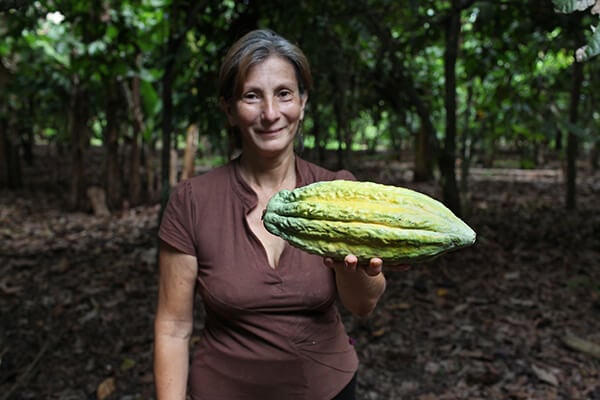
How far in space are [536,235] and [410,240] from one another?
13.9 ft

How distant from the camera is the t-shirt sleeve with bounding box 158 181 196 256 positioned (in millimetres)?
1294

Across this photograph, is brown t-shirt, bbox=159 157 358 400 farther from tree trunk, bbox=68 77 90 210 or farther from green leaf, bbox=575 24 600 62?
tree trunk, bbox=68 77 90 210

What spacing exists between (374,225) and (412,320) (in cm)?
238

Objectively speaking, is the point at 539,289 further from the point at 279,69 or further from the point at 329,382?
the point at 279,69

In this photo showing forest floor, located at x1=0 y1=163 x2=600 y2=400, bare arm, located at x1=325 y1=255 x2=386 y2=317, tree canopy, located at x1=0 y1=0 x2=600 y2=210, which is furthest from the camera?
tree canopy, located at x1=0 y1=0 x2=600 y2=210

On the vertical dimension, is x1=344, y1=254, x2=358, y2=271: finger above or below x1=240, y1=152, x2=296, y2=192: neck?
below

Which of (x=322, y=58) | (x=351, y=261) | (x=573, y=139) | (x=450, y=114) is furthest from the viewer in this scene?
(x=573, y=139)

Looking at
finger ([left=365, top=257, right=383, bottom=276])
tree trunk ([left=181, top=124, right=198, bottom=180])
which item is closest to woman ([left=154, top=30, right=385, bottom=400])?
finger ([left=365, top=257, right=383, bottom=276])

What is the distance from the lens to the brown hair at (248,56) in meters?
1.26

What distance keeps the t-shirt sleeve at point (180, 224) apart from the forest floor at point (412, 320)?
103 cm

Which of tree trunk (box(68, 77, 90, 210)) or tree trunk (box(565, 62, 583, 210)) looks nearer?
tree trunk (box(565, 62, 583, 210))

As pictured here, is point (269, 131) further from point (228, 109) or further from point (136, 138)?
point (136, 138)

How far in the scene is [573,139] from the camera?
508cm

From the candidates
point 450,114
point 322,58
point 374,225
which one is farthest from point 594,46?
point 322,58
